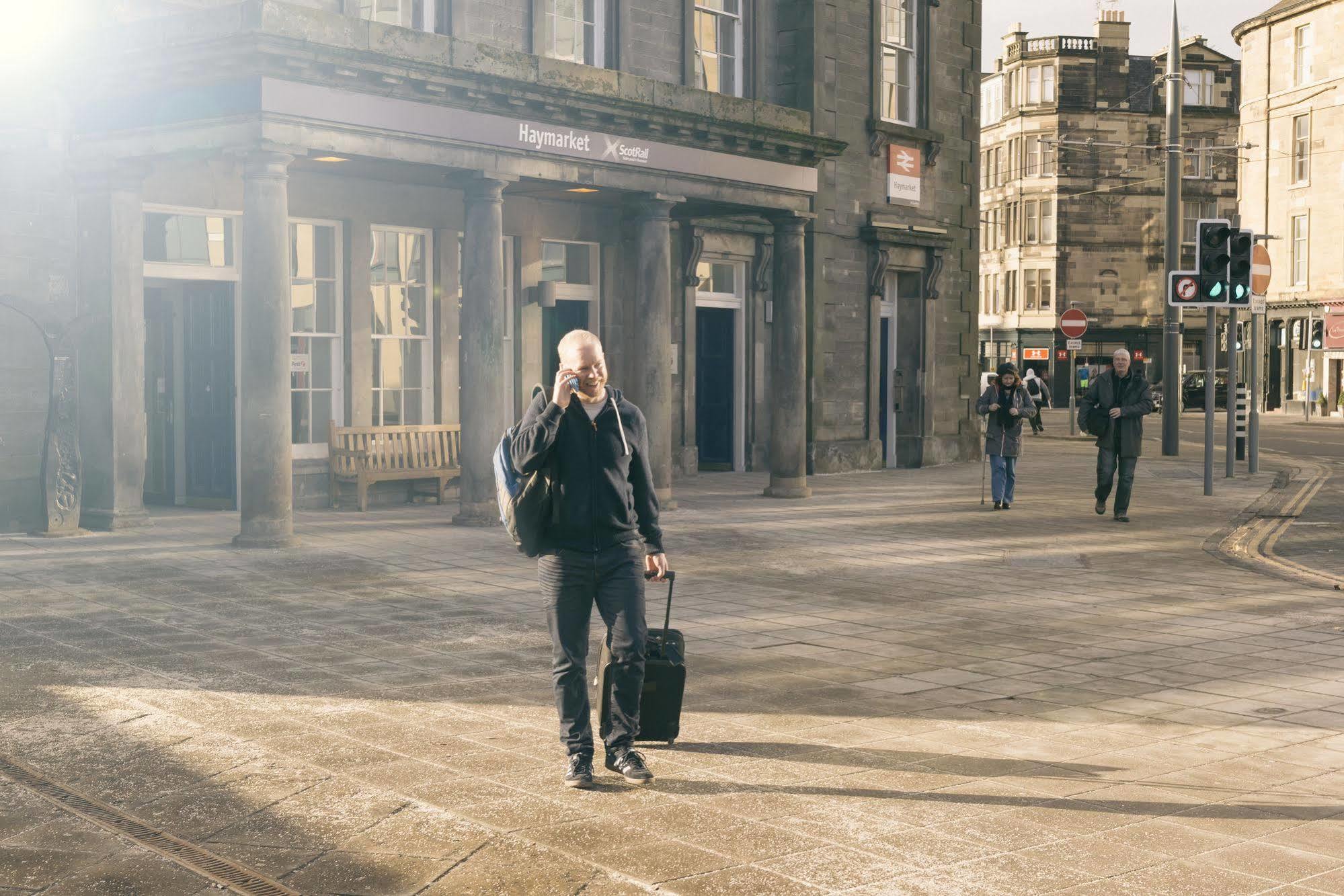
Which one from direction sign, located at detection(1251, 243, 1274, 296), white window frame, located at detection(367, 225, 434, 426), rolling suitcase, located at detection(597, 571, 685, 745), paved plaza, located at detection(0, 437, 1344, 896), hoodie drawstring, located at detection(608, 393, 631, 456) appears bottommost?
paved plaza, located at detection(0, 437, 1344, 896)

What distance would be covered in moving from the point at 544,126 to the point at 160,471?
5714 mm

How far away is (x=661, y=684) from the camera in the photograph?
6.68 metres

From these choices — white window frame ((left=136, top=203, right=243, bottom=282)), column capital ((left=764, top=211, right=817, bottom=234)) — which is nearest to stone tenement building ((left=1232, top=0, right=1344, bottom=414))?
column capital ((left=764, top=211, right=817, bottom=234))

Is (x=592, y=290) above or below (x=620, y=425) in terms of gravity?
above

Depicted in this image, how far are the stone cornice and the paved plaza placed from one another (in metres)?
4.18

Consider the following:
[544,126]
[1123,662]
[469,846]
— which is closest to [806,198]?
[544,126]

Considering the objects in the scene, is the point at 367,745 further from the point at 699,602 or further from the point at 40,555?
the point at 40,555

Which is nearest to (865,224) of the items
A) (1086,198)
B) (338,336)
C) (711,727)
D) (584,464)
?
(338,336)

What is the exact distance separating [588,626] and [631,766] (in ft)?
1.95

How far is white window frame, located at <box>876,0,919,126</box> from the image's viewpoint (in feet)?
80.5

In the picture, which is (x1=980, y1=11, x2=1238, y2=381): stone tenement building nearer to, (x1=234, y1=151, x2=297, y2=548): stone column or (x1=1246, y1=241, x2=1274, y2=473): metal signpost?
(x1=1246, y1=241, x2=1274, y2=473): metal signpost

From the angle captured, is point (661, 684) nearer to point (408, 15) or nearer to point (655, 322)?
point (655, 322)

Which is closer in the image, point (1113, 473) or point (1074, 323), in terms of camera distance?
point (1113, 473)

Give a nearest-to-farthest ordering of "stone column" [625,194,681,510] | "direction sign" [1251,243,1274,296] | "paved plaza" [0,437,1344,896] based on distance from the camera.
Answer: "paved plaza" [0,437,1344,896] < "stone column" [625,194,681,510] < "direction sign" [1251,243,1274,296]
